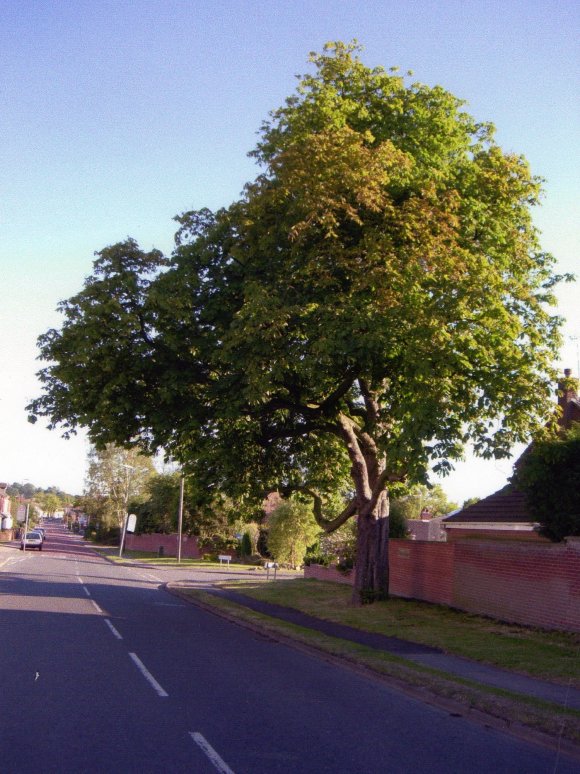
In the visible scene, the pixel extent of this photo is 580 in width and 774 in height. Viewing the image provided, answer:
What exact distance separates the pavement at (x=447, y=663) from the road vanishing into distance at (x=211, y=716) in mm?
1481

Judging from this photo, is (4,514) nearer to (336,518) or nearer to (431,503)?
(431,503)

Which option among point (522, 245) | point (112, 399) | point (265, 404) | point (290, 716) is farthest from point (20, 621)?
point (522, 245)

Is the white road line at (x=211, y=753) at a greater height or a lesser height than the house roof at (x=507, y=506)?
lesser

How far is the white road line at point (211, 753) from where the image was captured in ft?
21.6

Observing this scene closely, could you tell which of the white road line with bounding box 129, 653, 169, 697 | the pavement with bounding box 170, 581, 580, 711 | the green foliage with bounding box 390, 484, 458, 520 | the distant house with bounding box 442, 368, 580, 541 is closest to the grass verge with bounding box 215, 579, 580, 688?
the pavement with bounding box 170, 581, 580, 711

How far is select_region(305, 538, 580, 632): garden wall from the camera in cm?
1605

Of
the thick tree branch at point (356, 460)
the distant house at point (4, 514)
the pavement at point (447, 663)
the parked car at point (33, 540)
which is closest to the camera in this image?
the pavement at point (447, 663)

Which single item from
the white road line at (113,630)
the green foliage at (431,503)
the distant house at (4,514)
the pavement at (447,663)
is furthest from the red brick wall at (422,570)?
the distant house at (4,514)

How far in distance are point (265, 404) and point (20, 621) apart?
24.6 ft

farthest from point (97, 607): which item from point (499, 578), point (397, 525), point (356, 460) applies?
point (397, 525)

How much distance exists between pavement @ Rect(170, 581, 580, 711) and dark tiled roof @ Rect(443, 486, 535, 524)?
22.9ft

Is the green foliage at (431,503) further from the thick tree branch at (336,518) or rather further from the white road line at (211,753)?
the white road line at (211,753)

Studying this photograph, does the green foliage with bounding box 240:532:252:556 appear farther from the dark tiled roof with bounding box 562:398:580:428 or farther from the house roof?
the dark tiled roof with bounding box 562:398:580:428

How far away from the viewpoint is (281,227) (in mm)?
18109
